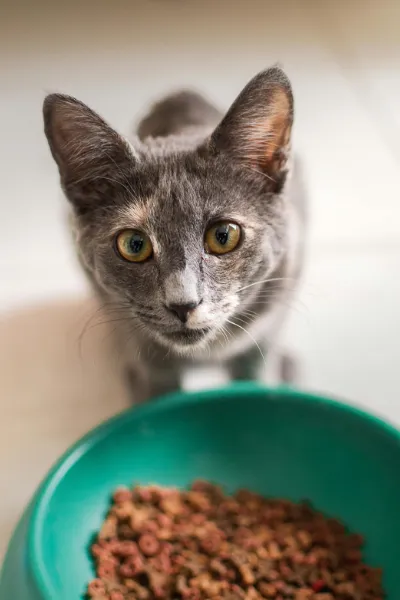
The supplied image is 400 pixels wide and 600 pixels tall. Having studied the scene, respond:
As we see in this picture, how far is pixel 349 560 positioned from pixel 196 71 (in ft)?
3.70

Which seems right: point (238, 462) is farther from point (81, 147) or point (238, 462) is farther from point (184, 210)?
point (81, 147)

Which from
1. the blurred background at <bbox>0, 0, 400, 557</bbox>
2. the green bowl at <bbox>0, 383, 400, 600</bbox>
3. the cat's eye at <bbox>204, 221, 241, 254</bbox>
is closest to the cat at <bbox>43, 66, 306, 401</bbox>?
the cat's eye at <bbox>204, 221, 241, 254</bbox>

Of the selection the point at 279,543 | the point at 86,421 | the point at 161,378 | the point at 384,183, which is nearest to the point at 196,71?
the point at 384,183

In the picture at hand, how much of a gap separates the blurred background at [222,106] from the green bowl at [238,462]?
153 mm

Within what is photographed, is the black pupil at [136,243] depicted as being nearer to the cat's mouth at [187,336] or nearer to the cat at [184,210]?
the cat at [184,210]

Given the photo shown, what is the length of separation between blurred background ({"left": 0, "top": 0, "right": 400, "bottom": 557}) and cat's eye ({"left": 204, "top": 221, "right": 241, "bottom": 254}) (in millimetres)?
430

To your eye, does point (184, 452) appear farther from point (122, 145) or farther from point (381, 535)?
point (122, 145)

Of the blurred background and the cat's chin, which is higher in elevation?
the blurred background

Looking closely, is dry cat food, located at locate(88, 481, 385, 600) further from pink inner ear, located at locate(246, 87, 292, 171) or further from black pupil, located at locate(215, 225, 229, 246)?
pink inner ear, located at locate(246, 87, 292, 171)

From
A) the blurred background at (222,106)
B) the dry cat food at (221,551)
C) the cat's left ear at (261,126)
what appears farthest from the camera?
the blurred background at (222,106)

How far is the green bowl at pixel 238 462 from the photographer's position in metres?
1.03

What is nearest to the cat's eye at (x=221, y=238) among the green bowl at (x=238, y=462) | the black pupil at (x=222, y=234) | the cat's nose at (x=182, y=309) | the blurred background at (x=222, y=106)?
the black pupil at (x=222, y=234)

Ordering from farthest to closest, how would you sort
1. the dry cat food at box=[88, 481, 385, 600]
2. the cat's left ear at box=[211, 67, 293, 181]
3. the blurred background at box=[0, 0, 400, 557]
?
1. the blurred background at box=[0, 0, 400, 557]
2. the dry cat food at box=[88, 481, 385, 600]
3. the cat's left ear at box=[211, 67, 293, 181]

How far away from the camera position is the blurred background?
1.30 m
